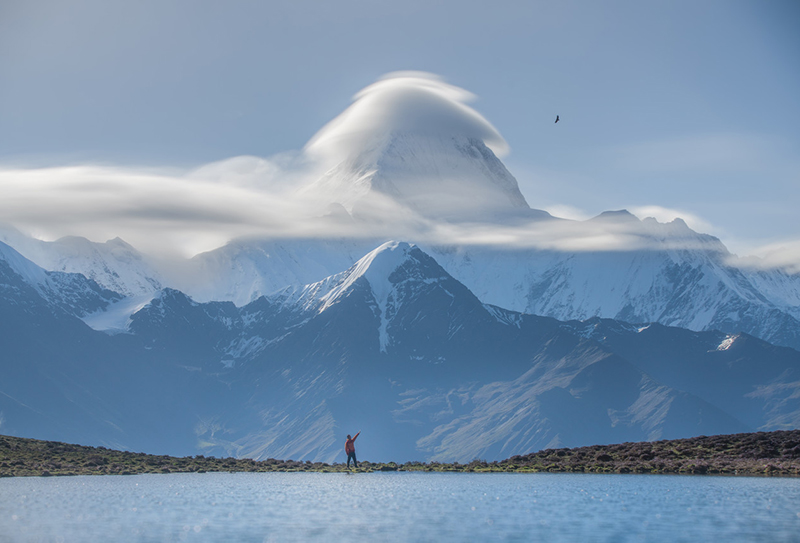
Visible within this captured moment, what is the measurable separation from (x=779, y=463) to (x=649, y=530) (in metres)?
41.6

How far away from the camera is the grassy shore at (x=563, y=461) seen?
9375 centimetres

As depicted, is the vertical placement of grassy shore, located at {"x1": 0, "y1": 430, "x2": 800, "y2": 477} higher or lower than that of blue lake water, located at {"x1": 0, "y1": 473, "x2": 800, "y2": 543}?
higher

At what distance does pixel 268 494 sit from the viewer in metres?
73.2

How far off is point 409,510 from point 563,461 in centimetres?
4450

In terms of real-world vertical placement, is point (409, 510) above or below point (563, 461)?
below

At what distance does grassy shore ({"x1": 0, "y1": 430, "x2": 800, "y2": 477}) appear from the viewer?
93.8m

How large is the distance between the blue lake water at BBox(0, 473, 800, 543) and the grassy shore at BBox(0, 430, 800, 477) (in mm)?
9504

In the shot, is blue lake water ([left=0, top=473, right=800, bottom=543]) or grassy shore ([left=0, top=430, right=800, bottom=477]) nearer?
blue lake water ([left=0, top=473, right=800, bottom=543])

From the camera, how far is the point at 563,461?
104 meters

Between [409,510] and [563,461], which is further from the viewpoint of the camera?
[563,461]

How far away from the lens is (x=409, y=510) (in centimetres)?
6316

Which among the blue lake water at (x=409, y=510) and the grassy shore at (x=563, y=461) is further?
the grassy shore at (x=563, y=461)

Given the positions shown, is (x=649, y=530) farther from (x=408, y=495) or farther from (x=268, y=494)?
(x=268, y=494)

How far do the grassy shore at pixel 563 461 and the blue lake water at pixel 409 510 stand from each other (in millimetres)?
9504
